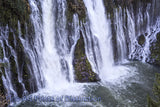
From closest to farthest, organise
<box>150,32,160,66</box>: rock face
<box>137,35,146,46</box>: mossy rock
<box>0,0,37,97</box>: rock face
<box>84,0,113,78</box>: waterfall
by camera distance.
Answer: <box>0,0,37,97</box>: rock face, <box>84,0,113,78</box>: waterfall, <box>150,32,160,66</box>: rock face, <box>137,35,146,46</box>: mossy rock

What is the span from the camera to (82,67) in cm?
815

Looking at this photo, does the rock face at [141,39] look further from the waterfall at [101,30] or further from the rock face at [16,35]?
the rock face at [16,35]

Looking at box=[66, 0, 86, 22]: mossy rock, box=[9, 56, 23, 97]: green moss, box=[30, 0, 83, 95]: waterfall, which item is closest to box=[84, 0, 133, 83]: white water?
box=[66, 0, 86, 22]: mossy rock

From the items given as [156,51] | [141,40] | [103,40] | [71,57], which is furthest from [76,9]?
[156,51]

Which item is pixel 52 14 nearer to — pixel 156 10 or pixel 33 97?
pixel 33 97

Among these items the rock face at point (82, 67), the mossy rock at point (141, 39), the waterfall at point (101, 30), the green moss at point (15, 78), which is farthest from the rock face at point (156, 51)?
the green moss at point (15, 78)

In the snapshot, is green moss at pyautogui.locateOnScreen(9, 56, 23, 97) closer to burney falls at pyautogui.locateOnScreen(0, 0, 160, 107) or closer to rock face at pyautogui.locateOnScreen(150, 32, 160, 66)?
burney falls at pyautogui.locateOnScreen(0, 0, 160, 107)

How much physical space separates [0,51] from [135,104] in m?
6.45

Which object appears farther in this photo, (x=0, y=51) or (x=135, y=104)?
(x=135, y=104)

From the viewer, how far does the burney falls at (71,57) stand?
20.2 ft

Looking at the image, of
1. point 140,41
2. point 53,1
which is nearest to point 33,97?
point 53,1

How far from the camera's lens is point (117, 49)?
10.9 m

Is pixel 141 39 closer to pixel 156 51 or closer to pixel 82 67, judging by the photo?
pixel 156 51

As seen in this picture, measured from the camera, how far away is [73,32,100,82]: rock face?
8.01 meters
